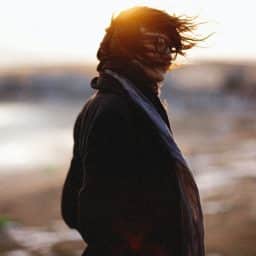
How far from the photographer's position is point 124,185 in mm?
2221

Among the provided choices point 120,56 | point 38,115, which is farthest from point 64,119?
point 120,56

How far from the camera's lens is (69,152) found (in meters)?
13.9

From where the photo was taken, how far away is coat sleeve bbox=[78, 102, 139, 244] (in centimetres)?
221

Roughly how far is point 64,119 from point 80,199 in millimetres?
17849

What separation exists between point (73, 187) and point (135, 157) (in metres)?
0.55

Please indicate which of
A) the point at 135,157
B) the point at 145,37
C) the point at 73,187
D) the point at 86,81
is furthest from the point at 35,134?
the point at 135,157

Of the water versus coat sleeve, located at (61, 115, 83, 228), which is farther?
the water

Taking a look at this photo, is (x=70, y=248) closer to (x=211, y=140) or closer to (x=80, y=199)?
(x=80, y=199)

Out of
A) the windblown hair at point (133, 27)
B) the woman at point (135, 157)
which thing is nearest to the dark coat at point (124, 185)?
the woman at point (135, 157)

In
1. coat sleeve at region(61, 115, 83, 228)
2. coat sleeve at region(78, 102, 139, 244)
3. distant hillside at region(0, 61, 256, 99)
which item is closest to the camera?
coat sleeve at region(78, 102, 139, 244)

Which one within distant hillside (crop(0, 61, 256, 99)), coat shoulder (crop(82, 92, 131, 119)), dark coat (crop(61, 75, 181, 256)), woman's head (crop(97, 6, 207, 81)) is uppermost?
distant hillside (crop(0, 61, 256, 99))

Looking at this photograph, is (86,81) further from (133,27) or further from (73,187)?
(133,27)

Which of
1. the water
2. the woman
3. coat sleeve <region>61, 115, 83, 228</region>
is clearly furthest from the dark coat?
the water

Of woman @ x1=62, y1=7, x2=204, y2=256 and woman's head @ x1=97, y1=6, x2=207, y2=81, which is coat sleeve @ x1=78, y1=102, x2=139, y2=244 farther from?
woman's head @ x1=97, y1=6, x2=207, y2=81
